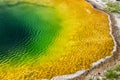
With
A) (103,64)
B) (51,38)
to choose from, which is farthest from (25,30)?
(103,64)

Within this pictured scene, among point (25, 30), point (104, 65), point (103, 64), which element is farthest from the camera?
point (25, 30)

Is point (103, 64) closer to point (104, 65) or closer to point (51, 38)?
point (104, 65)

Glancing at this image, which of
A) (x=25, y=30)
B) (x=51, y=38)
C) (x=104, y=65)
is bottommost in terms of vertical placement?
(x=104, y=65)

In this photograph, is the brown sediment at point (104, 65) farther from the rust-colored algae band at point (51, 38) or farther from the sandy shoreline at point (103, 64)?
the rust-colored algae band at point (51, 38)

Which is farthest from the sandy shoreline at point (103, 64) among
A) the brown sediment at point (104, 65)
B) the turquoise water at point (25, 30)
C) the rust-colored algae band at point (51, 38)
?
the turquoise water at point (25, 30)

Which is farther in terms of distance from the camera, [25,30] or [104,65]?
[25,30]

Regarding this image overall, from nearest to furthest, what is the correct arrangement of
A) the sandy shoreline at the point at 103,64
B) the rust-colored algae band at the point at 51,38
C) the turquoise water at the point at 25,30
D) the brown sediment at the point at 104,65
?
the sandy shoreline at the point at 103,64
the brown sediment at the point at 104,65
the rust-colored algae band at the point at 51,38
the turquoise water at the point at 25,30

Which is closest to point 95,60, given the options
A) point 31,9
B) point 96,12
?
point 96,12
